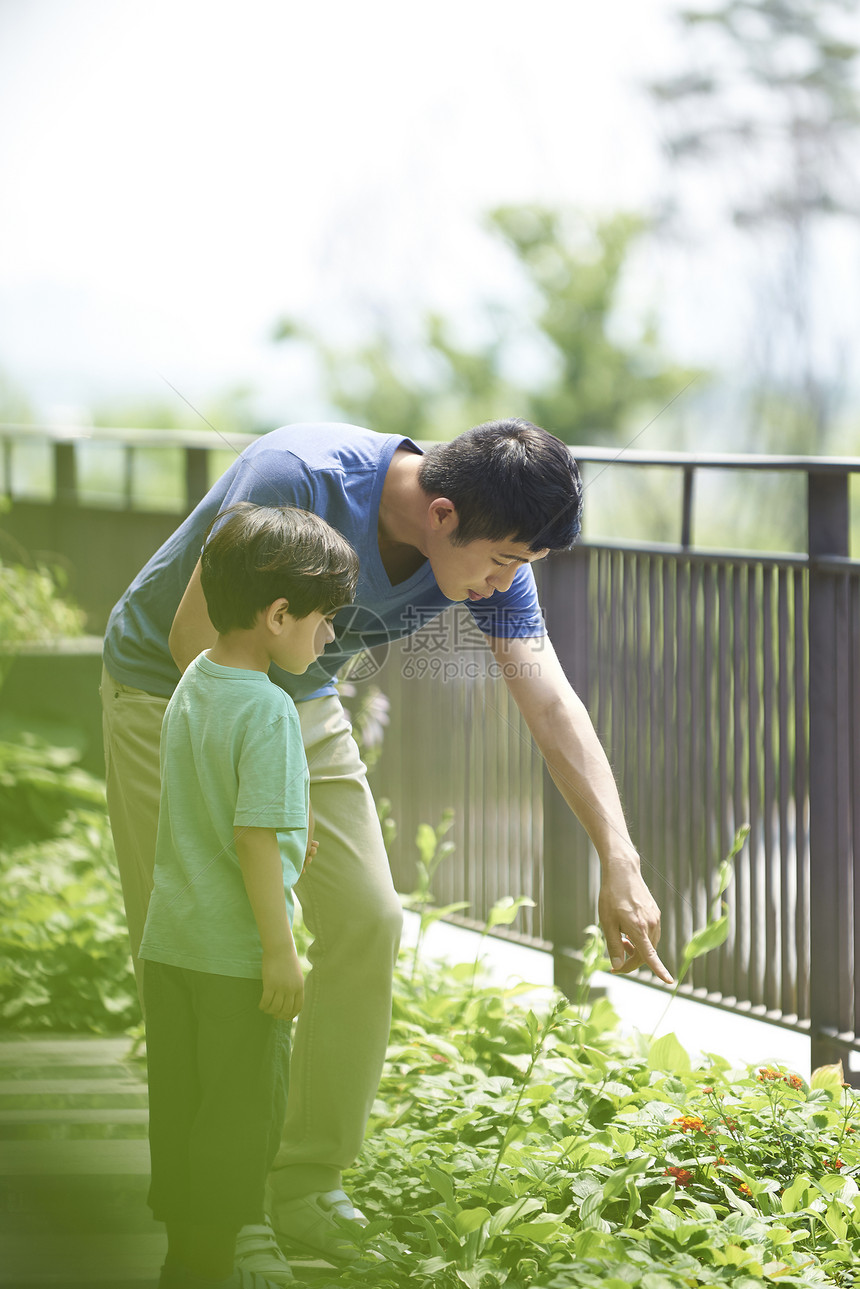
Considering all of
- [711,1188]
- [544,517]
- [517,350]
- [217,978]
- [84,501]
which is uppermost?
[517,350]

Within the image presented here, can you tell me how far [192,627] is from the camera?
3.09ft

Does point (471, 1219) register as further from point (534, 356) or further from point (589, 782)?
point (534, 356)

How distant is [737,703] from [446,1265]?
0.78 meters

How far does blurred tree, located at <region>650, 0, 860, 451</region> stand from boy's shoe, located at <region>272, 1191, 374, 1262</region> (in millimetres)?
11469

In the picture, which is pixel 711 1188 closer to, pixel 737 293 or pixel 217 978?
pixel 217 978

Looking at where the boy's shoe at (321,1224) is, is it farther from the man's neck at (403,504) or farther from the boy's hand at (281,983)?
the man's neck at (403,504)

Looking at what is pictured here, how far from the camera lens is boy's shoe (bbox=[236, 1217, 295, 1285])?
0.90 meters

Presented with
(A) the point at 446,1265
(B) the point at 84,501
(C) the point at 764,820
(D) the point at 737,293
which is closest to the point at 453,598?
(A) the point at 446,1265

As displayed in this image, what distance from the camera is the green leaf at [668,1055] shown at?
1334mm

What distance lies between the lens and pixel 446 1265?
93 cm

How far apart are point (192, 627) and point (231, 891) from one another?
21 centimetres

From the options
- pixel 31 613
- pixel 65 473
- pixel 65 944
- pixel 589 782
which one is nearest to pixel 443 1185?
pixel 589 782

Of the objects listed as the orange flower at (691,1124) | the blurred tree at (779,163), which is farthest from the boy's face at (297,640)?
the blurred tree at (779,163)

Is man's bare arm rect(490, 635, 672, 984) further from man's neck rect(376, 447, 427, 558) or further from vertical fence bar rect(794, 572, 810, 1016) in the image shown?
vertical fence bar rect(794, 572, 810, 1016)
